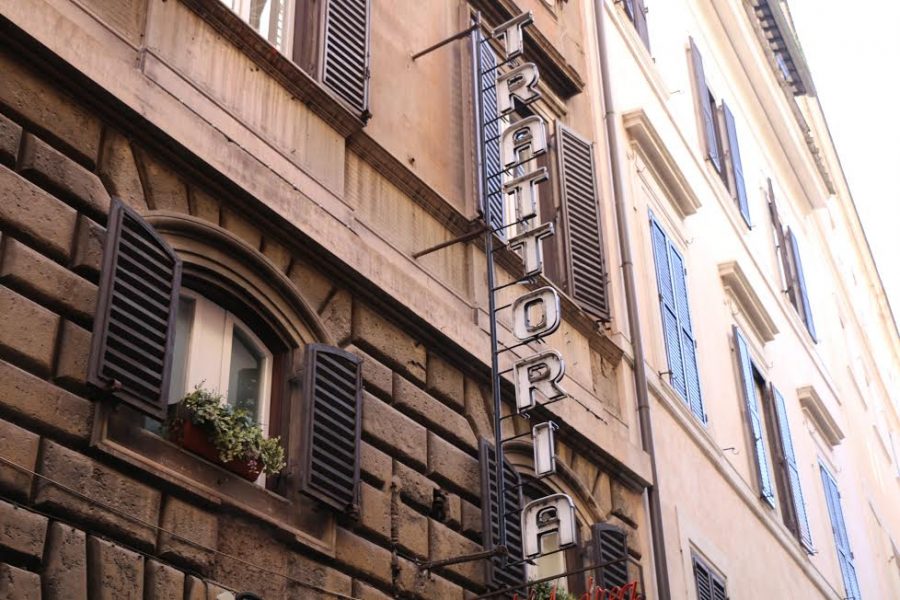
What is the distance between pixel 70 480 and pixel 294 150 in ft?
10.2

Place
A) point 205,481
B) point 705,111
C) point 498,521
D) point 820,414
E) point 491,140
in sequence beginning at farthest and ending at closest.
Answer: point 820,414 < point 705,111 < point 491,140 < point 498,521 < point 205,481

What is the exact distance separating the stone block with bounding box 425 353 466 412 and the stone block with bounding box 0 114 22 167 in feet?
11.1

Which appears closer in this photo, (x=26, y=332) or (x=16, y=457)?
(x=16, y=457)

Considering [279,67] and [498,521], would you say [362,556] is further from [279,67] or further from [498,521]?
[279,67]

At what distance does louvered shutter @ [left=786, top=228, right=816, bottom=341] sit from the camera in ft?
71.8

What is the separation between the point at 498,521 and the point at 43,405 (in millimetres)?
3621

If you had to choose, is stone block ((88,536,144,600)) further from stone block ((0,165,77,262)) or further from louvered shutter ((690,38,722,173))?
louvered shutter ((690,38,722,173))

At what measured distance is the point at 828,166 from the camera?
2923cm

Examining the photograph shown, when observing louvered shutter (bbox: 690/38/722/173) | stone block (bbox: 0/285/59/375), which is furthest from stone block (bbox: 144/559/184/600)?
louvered shutter (bbox: 690/38/722/173)

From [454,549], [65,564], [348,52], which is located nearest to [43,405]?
[65,564]

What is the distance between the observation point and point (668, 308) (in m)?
14.2

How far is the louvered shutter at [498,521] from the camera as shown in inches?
356

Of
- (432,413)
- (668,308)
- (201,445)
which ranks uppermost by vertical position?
(668,308)

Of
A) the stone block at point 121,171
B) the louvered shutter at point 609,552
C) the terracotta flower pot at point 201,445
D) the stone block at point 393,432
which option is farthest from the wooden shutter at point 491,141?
the terracotta flower pot at point 201,445
